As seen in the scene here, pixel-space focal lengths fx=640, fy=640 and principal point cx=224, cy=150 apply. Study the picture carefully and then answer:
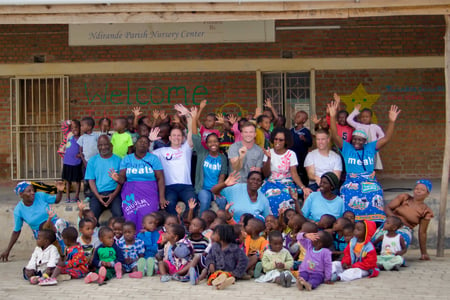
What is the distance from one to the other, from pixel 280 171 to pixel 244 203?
82 centimetres

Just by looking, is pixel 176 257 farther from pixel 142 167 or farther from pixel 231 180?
pixel 142 167

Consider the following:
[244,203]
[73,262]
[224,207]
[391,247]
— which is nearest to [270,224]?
[244,203]

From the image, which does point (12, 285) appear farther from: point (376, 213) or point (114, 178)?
point (376, 213)

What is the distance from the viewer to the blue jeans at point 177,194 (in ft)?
27.0

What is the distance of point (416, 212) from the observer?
26.1 feet

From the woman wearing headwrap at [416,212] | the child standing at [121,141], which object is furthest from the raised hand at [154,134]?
the woman wearing headwrap at [416,212]

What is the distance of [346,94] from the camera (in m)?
11.7

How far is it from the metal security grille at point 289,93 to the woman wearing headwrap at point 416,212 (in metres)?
4.09

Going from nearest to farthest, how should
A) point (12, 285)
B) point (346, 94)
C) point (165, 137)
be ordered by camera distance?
1. point (12, 285)
2. point (165, 137)
3. point (346, 94)

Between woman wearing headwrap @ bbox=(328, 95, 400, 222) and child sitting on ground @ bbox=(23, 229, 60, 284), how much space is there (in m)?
3.72

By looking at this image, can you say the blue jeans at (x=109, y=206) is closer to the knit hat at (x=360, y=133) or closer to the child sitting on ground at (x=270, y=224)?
the child sitting on ground at (x=270, y=224)

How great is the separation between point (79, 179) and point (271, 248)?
3.54m

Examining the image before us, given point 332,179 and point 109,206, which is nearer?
point 332,179

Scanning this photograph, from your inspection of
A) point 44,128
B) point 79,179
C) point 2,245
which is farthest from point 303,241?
point 44,128
